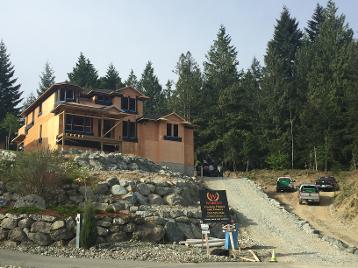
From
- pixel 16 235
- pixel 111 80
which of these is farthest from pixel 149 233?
pixel 111 80

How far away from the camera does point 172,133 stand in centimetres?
5700

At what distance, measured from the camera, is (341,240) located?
31094 mm

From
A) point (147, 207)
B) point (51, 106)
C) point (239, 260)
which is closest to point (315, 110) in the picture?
point (51, 106)

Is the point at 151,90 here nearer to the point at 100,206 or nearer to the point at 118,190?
the point at 118,190

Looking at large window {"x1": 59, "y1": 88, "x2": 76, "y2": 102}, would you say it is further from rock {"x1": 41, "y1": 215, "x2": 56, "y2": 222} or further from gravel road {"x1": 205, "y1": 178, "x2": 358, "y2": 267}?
rock {"x1": 41, "y1": 215, "x2": 56, "y2": 222}

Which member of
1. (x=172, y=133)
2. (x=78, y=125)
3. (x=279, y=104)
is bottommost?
(x=172, y=133)

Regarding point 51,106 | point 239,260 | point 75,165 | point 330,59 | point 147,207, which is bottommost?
point 239,260

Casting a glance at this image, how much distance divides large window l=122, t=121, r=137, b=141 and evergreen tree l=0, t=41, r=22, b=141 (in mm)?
30367

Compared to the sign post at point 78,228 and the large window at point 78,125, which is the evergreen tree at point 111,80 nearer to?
the large window at point 78,125

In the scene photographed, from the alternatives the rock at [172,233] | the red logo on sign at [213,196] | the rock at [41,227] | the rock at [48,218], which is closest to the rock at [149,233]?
the rock at [172,233]

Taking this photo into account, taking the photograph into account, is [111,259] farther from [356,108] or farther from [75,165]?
[356,108]

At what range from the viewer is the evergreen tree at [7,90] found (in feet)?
261

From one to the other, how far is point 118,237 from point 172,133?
3120 cm

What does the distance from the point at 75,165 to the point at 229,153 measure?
31.6m
